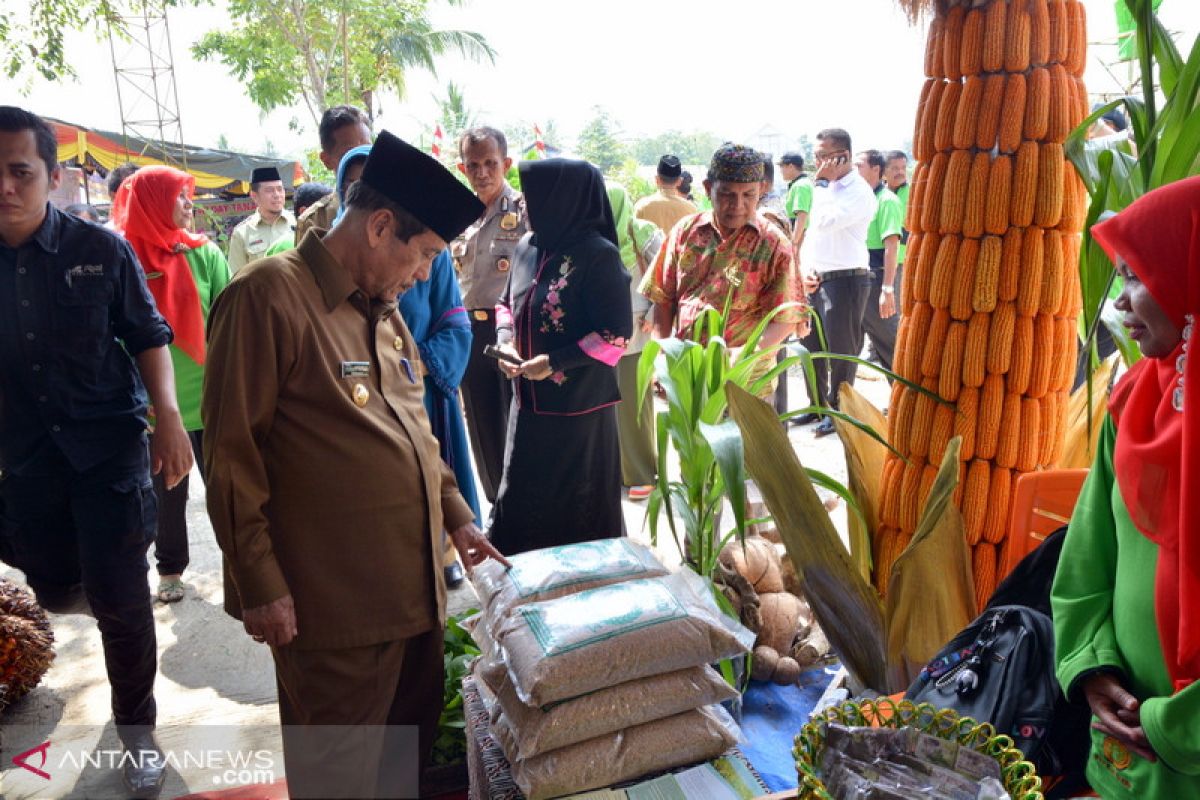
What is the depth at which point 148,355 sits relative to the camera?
2.35m

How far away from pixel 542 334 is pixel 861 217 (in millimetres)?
3379

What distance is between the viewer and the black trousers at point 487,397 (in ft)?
12.7

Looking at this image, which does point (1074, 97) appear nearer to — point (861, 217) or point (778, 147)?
point (861, 217)

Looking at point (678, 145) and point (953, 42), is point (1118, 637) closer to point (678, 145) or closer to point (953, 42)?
point (953, 42)

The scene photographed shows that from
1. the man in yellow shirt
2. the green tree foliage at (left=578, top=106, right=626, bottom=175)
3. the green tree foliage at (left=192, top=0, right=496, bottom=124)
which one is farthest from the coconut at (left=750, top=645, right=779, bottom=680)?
the green tree foliage at (left=578, top=106, right=626, bottom=175)

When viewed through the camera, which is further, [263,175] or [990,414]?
[263,175]

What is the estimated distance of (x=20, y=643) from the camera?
9.08ft

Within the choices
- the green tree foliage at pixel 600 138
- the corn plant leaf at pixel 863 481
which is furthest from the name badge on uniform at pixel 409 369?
the green tree foliage at pixel 600 138

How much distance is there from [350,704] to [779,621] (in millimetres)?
1651

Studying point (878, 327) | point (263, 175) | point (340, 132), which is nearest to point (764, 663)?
point (340, 132)

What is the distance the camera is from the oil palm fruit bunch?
2.72 metres

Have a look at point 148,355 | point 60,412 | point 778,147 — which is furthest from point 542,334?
point 778,147

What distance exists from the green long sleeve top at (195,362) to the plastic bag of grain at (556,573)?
6.90 feet

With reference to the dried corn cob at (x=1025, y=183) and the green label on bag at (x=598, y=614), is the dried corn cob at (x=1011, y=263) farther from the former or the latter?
the green label on bag at (x=598, y=614)
